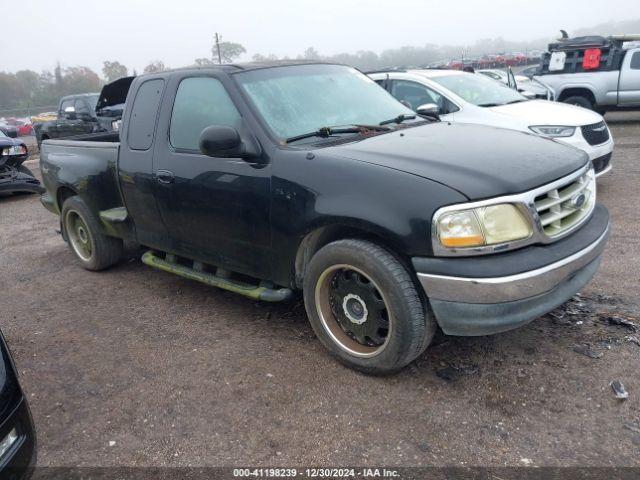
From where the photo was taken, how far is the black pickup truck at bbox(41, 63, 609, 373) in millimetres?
2736

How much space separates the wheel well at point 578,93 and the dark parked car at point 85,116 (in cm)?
1083

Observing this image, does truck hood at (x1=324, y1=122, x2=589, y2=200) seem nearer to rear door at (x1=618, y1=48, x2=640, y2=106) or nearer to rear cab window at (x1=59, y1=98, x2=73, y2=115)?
rear door at (x1=618, y1=48, x2=640, y2=106)

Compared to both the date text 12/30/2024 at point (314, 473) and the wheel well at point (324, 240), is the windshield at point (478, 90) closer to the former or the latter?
the wheel well at point (324, 240)

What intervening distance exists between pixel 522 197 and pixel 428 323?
2.74 feet

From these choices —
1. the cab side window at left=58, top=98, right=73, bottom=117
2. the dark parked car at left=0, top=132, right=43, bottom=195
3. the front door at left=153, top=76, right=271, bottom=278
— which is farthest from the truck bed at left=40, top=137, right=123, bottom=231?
the cab side window at left=58, top=98, right=73, bottom=117

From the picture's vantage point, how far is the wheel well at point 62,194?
18.1 feet

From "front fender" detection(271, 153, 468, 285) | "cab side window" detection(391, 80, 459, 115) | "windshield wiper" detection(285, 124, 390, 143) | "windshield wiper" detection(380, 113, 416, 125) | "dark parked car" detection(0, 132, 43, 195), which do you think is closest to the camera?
"front fender" detection(271, 153, 468, 285)

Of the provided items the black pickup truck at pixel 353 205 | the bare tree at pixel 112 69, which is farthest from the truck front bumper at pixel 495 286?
the bare tree at pixel 112 69

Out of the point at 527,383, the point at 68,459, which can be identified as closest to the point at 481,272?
the point at 527,383

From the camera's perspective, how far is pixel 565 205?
309 cm

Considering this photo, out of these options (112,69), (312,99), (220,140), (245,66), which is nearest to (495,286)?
(220,140)

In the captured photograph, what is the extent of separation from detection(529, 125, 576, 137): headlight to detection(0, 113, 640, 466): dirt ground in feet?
8.10

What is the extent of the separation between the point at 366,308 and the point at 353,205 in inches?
24.6

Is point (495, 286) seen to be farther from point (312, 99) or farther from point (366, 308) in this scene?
point (312, 99)
